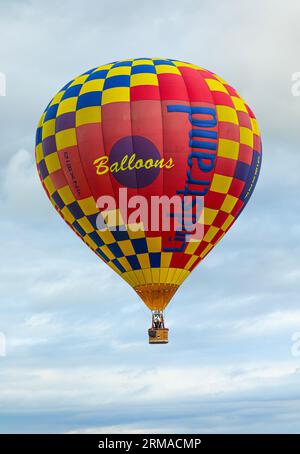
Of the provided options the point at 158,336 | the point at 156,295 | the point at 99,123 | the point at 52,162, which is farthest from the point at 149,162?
the point at 158,336

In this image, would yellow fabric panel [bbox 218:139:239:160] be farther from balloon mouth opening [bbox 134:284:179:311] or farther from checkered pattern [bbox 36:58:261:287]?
balloon mouth opening [bbox 134:284:179:311]

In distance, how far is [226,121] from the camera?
3678 centimetres

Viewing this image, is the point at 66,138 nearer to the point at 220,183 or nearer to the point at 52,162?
the point at 52,162

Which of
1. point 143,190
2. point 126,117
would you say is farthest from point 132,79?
point 143,190

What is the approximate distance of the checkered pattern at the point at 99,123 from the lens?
36375 mm

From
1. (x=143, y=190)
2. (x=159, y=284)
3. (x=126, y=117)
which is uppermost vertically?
(x=126, y=117)

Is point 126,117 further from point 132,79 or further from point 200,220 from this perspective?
point 200,220

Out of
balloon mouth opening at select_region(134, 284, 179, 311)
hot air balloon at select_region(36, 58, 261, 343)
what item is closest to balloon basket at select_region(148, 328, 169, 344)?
hot air balloon at select_region(36, 58, 261, 343)

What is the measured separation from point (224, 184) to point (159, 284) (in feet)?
12.7

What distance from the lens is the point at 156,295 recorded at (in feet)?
120

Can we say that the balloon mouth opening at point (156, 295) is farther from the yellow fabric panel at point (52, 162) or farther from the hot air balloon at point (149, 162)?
the yellow fabric panel at point (52, 162)

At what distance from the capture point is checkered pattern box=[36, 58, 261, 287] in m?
36.4

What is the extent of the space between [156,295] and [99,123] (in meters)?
5.84

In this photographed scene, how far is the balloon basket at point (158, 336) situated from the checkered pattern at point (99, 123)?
159 centimetres
